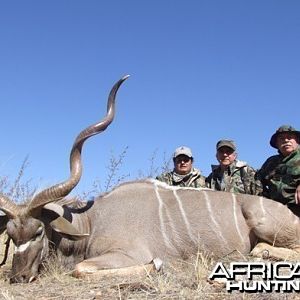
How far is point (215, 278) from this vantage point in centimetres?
244

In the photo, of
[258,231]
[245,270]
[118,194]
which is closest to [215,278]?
[245,270]

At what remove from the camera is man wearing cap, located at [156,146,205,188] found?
5066 millimetres

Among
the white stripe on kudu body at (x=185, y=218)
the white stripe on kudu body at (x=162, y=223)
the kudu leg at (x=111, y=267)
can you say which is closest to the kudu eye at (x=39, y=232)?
the kudu leg at (x=111, y=267)

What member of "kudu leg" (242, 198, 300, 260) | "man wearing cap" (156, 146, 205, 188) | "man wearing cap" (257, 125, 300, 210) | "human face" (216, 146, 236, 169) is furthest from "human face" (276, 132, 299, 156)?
"man wearing cap" (156, 146, 205, 188)

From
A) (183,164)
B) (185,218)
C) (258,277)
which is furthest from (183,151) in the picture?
(258,277)

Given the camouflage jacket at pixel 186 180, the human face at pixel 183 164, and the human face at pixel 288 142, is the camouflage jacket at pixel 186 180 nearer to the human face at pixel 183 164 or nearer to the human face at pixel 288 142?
the human face at pixel 183 164

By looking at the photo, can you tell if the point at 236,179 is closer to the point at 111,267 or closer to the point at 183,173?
the point at 183,173

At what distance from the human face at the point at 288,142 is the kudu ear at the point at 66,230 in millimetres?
1954

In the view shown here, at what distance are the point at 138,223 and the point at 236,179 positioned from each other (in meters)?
1.77

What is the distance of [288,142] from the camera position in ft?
14.4

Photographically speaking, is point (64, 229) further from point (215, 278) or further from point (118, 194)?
point (215, 278)

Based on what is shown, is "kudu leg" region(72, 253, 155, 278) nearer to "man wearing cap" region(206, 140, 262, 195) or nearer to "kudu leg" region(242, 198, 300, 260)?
"kudu leg" region(242, 198, 300, 260)

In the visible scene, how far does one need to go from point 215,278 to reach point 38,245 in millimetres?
1324

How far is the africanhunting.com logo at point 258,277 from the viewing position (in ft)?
7.45
